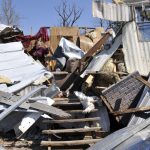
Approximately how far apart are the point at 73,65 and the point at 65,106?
7.21ft

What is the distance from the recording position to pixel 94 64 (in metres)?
10.2

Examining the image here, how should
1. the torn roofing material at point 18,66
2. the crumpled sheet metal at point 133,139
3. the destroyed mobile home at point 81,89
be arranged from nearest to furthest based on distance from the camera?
the crumpled sheet metal at point 133,139 < the destroyed mobile home at point 81,89 < the torn roofing material at point 18,66

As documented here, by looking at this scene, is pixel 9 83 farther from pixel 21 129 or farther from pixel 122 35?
pixel 122 35

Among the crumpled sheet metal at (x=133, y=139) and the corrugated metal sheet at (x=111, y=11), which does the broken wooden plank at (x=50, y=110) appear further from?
the crumpled sheet metal at (x=133, y=139)

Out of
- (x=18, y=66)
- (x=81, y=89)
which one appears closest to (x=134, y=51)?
(x=81, y=89)

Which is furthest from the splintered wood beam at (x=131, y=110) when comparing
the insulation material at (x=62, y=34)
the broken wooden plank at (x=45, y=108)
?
the insulation material at (x=62, y=34)

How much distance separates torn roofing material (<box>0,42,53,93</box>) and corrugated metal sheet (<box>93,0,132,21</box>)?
2.26 metres

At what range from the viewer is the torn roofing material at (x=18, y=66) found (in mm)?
10500

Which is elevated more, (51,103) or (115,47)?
(115,47)

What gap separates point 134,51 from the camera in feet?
36.0

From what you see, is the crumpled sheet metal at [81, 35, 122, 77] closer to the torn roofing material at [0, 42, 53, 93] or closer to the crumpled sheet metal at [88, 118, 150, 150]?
the torn roofing material at [0, 42, 53, 93]

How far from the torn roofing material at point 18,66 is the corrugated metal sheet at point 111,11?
2.26 m

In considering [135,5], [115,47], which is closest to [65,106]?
[115,47]

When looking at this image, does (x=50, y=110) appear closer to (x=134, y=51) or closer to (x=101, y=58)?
(x=101, y=58)
